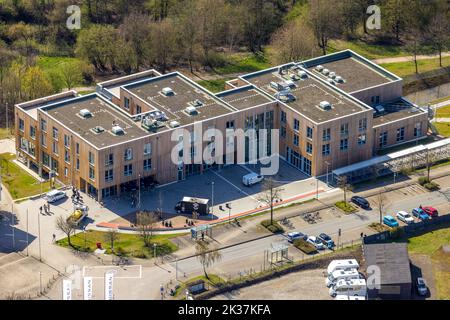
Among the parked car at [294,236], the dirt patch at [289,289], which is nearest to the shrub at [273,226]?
the parked car at [294,236]

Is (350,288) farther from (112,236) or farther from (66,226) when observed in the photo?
Result: (66,226)

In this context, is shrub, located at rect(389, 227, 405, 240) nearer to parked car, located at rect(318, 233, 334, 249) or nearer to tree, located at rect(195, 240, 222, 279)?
parked car, located at rect(318, 233, 334, 249)

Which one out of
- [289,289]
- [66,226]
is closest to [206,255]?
[289,289]

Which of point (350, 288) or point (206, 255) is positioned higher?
A: point (206, 255)

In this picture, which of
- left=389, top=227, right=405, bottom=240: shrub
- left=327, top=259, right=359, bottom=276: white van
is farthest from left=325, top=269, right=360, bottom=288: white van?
left=389, top=227, right=405, bottom=240: shrub

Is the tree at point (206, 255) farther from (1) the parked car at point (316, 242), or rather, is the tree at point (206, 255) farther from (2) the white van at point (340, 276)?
(2) the white van at point (340, 276)

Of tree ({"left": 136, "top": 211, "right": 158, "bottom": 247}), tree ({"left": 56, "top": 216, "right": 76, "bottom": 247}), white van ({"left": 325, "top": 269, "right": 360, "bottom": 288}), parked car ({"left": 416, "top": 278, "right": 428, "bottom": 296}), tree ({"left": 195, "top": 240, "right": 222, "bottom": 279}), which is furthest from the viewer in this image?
tree ({"left": 136, "top": 211, "right": 158, "bottom": 247})
